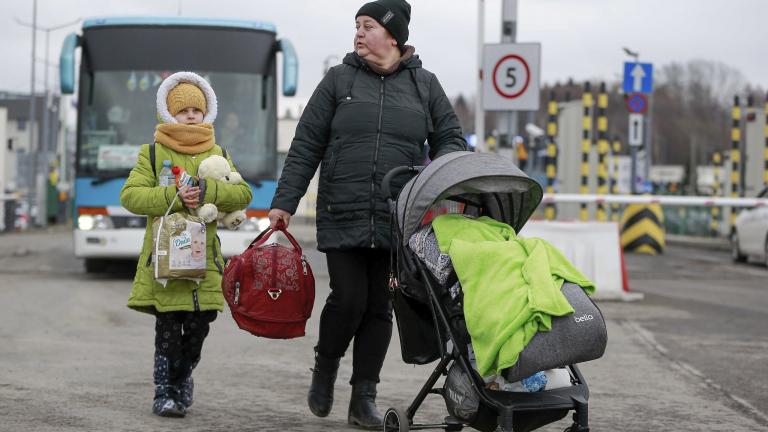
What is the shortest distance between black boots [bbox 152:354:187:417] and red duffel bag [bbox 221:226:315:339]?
51 cm

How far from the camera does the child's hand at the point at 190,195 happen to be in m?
6.52

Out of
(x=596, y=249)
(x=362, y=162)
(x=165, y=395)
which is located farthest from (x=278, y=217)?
(x=596, y=249)

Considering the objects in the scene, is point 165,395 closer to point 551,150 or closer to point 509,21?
point 509,21

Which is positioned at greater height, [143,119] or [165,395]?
[143,119]

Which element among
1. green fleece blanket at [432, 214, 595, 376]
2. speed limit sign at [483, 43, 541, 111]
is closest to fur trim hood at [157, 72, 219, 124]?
green fleece blanket at [432, 214, 595, 376]

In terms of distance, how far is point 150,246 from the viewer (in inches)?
260

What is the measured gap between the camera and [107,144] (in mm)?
16688

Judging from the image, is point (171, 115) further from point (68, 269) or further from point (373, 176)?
point (68, 269)

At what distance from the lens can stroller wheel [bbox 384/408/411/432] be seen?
5.56 metres

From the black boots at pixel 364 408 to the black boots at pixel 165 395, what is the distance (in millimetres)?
839

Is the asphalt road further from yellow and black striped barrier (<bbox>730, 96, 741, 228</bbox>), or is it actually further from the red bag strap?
yellow and black striped barrier (<bbox>730, 96, 741, 228</bbox>)

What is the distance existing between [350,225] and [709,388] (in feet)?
10.3

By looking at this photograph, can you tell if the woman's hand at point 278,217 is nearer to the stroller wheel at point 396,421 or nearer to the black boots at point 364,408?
the black boots at point 364,408

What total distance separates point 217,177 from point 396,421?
5.54 ft
